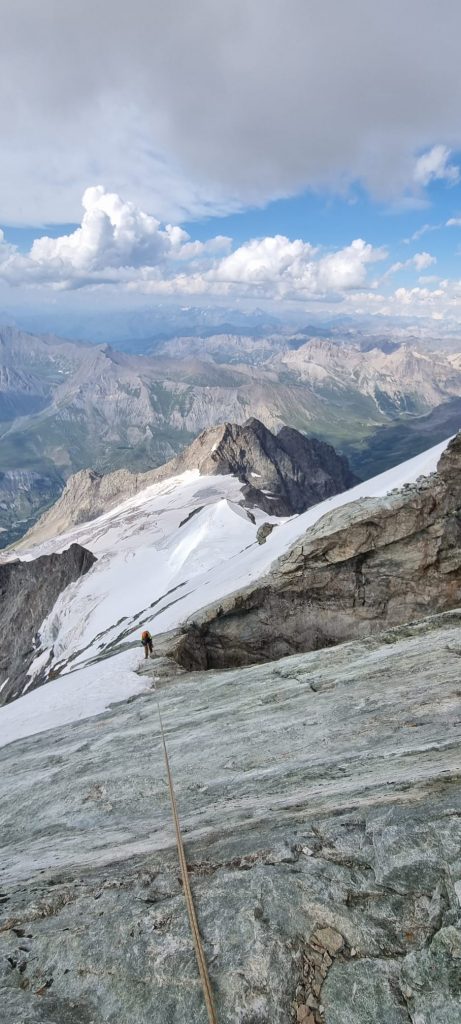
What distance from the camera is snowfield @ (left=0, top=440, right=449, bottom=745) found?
25.6 meters

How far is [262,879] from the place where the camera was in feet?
23.0

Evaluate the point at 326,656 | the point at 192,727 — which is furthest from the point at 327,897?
the point at 326,656

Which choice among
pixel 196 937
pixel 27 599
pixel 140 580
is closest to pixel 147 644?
pixel 196 937

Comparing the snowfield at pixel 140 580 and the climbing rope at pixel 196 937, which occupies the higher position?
the snowfield at pixel 140 580

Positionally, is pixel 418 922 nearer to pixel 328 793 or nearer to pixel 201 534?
pixel 328 793

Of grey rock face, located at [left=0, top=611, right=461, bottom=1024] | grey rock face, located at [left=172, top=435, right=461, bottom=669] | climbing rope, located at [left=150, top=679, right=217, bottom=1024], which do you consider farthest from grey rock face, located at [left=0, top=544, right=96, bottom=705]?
climbing rope, located at [left=150, top=679, right=217, bottom=1024]

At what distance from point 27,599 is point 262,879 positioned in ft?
302

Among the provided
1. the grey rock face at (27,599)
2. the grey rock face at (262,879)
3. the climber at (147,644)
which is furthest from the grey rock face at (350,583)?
the grey rock face at (27,599)

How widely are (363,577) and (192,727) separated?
14.8m

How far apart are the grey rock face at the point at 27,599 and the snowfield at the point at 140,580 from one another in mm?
2758

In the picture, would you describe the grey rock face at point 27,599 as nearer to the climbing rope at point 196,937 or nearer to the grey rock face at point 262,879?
the grey rock face at point 262,879

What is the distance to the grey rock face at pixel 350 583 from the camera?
87.4ft

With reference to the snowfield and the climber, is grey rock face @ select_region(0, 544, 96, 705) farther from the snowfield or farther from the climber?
the climber

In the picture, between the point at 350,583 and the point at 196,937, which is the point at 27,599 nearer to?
the point at 350,583
